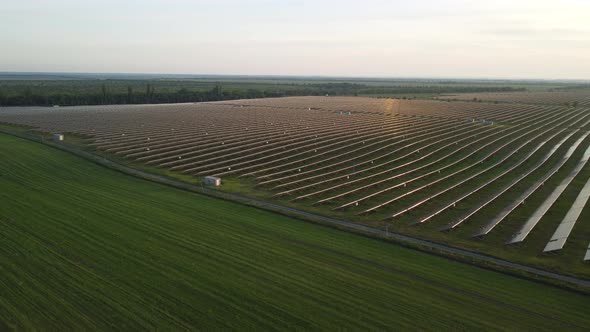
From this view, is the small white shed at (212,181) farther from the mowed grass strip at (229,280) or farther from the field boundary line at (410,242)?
the mowed grass strip at (229,280)

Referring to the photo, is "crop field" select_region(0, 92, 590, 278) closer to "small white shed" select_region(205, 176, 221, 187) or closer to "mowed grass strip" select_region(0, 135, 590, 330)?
"small white shed" select_region(205, 176, 221, 187)

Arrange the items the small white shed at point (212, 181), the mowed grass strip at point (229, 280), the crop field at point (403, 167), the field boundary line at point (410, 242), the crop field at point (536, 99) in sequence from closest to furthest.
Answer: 1. the mowed grass strip at point (229, 280)
2. the field boundary line at point (410, 242)
3. the crop field at point (403, 167)
4. the small white shed at point (212, 181)
5. the crop field at point (536, 99)

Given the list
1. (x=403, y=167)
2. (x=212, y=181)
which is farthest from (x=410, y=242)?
(x=403, y=167)

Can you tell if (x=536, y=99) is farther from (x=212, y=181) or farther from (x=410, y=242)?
(x=410, y=242)

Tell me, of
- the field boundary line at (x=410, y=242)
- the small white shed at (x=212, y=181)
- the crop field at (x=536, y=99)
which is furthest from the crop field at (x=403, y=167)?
the crop field at (x=536, y=99)

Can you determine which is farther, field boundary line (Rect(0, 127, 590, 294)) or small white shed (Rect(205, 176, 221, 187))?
small white shed (Rect(205, 176, 221, 187))

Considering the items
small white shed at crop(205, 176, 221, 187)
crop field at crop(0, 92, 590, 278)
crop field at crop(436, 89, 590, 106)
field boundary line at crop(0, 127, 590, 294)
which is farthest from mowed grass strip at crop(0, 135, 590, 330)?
crop field at crop(436, 89, 590, 106)
